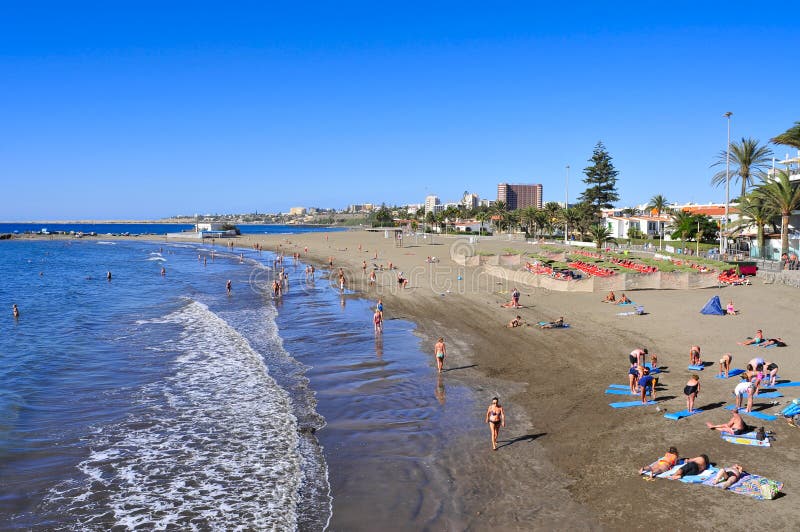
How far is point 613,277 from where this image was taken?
29938mm

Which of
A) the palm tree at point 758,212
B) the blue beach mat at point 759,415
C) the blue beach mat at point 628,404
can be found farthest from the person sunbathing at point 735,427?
the palm tree at point 758,212

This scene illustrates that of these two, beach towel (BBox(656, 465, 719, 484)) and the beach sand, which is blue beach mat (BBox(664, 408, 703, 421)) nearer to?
the beach sand

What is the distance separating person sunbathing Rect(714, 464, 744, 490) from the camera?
8.92m

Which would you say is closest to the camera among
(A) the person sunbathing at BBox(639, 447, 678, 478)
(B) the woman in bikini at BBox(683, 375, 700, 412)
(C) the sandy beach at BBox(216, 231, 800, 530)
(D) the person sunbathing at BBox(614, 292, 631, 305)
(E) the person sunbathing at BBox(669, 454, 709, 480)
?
(C) the sandy beach at BBox(216, 231, 800, 530)

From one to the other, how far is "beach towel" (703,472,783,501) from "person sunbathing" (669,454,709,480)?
318 millimetres

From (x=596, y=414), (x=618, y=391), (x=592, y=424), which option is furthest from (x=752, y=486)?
(x=618, y=391)

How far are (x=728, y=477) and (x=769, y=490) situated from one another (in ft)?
2.01

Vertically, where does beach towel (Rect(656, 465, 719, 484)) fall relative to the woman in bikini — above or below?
below

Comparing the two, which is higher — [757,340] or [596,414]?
[757,340]

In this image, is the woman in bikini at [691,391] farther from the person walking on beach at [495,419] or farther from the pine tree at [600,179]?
the pine tree at [600,179]

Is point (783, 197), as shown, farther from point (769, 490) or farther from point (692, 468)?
point (769, 490)

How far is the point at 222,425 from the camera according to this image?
13.1 meters

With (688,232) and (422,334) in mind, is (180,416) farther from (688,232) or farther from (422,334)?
(688,232)

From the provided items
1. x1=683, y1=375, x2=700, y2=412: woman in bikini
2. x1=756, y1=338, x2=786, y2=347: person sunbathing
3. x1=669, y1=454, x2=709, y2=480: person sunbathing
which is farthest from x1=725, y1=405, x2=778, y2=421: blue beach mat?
x1=756, y1=338, x2=786, y2=347: person sunbathing
